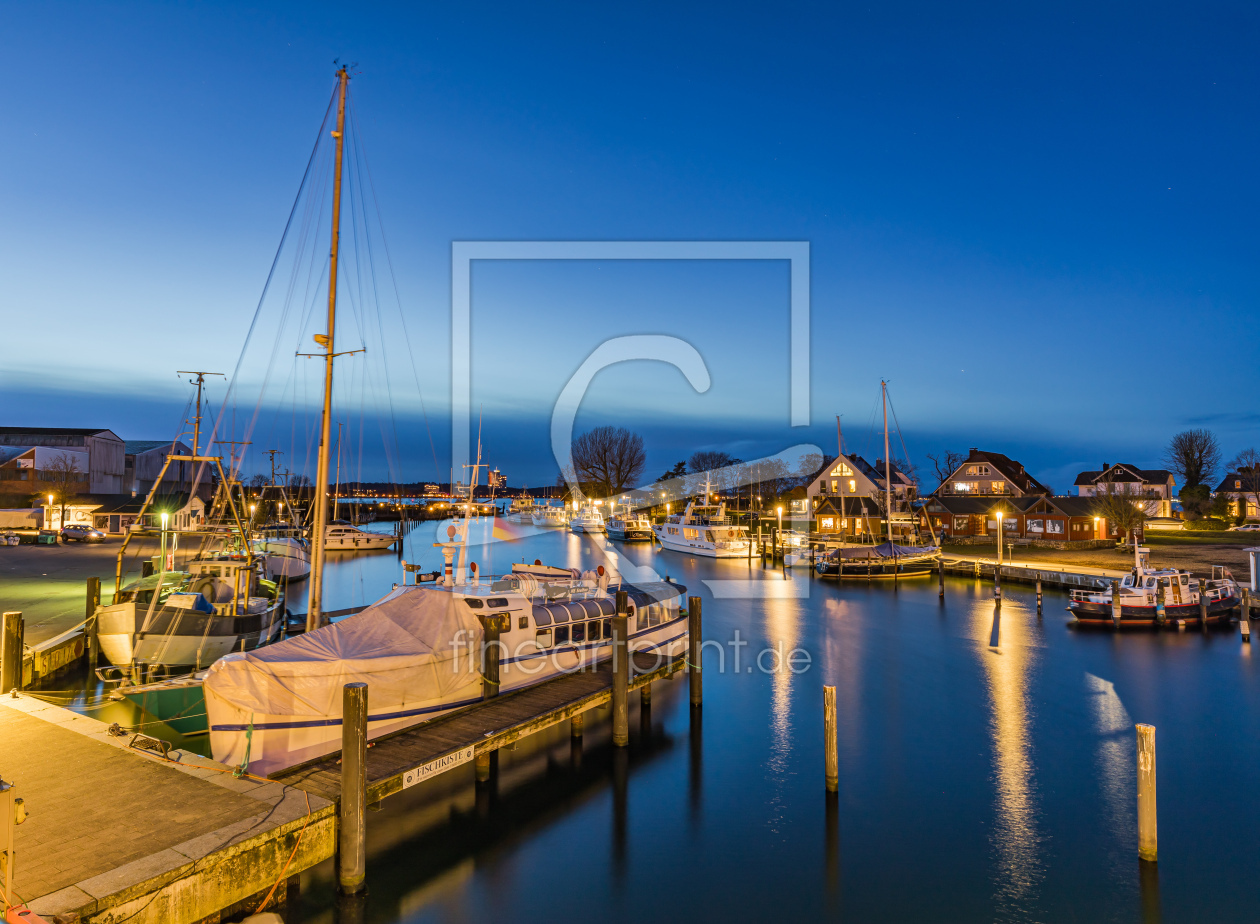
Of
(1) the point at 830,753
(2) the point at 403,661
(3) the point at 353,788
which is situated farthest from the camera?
(1) the point at 830,753

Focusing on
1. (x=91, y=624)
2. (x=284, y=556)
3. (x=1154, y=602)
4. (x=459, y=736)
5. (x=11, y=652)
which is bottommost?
(x=459, y=736)

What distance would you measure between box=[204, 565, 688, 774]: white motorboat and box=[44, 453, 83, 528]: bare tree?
8456 centimetres

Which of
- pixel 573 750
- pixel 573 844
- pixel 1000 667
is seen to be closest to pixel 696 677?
pixel 573 750

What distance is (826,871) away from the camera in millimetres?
11883

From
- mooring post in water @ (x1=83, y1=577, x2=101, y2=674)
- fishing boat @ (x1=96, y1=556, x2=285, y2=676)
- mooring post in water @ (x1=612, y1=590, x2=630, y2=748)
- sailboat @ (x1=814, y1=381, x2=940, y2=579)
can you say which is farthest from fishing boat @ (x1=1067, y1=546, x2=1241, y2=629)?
mooring post in water @ (x1=83, y1=577, x2=101, y2=674)

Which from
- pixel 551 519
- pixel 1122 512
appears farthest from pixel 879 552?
pixel 551 519

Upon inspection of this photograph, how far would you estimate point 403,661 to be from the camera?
43.7 ft

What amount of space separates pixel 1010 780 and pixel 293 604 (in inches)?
1415

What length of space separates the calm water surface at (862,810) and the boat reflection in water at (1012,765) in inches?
2.3

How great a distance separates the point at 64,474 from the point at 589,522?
2608 inches

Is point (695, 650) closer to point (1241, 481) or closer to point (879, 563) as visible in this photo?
point (879, 563)

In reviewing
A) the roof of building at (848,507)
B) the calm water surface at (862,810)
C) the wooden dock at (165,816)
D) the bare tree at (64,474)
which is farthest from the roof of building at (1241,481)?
the bare tree at (64,474)

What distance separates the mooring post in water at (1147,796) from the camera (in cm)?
1074

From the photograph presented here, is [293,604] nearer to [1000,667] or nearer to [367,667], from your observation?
[367,667]
